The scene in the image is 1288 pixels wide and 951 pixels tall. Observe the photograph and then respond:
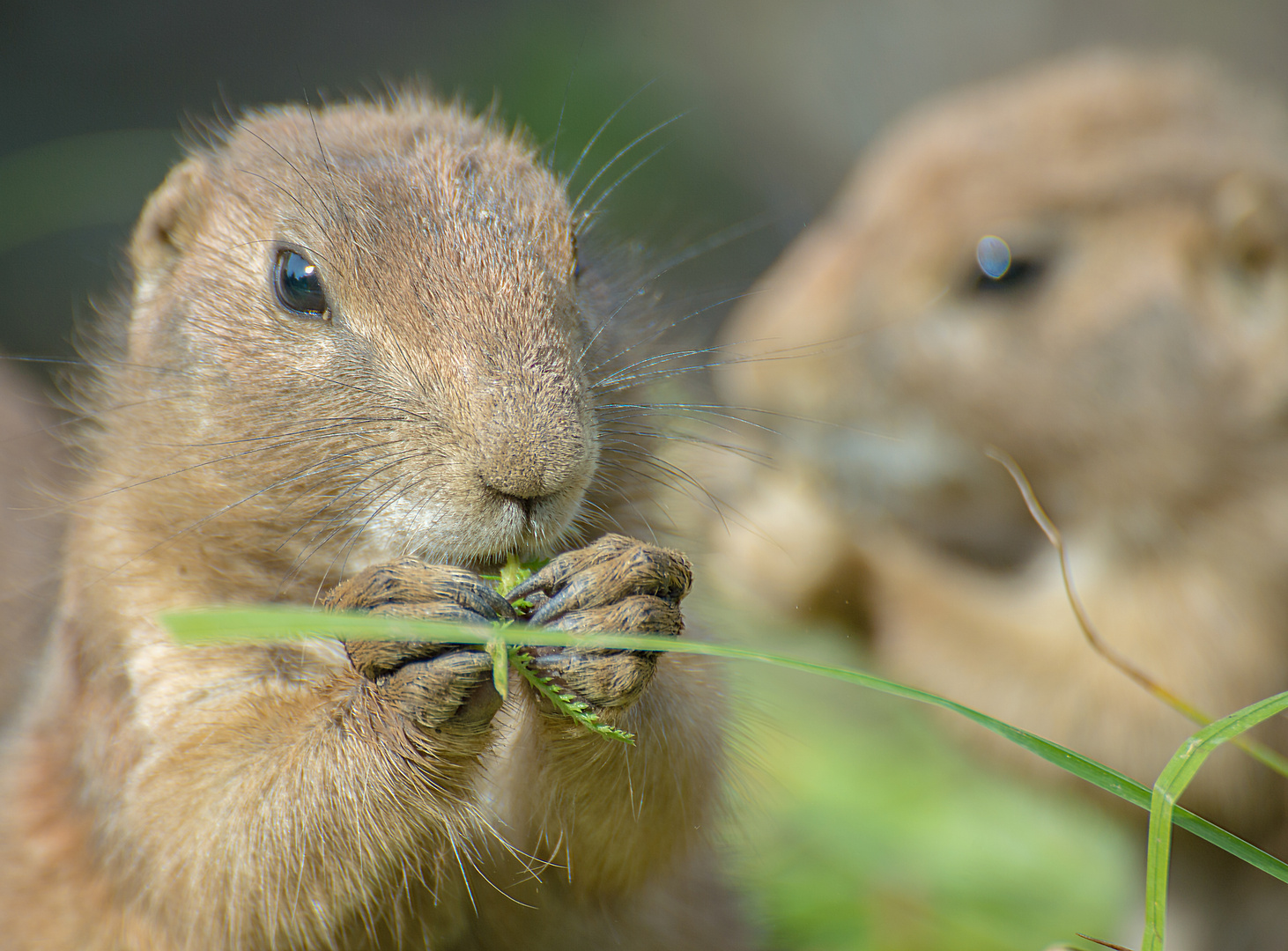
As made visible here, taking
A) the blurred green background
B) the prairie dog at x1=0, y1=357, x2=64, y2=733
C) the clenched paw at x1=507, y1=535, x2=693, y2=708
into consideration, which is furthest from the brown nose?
the prairie dog at x1=0, y1=357, x2=64, y2=733

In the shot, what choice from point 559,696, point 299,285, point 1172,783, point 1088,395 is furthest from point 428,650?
point 1088,395

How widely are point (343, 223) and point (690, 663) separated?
3.76 ft

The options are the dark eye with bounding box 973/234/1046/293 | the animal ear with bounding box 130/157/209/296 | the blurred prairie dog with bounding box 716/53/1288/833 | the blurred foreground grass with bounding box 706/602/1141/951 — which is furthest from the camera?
the blurred foreground grass with bounding box 706/602/1141/951

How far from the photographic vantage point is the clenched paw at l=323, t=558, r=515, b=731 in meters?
1.70

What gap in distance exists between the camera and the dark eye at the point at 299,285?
209cm

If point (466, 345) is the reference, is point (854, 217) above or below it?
above

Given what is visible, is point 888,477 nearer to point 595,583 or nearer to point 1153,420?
point 1153,420

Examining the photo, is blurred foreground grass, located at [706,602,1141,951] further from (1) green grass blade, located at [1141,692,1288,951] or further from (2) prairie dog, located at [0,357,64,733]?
(2) prairie dog, located at [0,357,64,733]

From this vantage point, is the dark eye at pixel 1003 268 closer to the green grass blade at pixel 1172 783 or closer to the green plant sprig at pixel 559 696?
the green grass blade at pixel 1172 783

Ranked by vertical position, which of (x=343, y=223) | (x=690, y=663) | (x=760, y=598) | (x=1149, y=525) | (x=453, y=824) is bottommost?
(x=453, y=824)

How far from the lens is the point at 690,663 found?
7.93 feet

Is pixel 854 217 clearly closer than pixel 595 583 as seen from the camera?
No

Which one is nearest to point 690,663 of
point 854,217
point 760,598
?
point 760,598

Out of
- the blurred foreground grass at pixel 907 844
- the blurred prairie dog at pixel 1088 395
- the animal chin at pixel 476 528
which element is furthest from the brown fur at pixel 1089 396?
the animal chin at pixel 476 528
